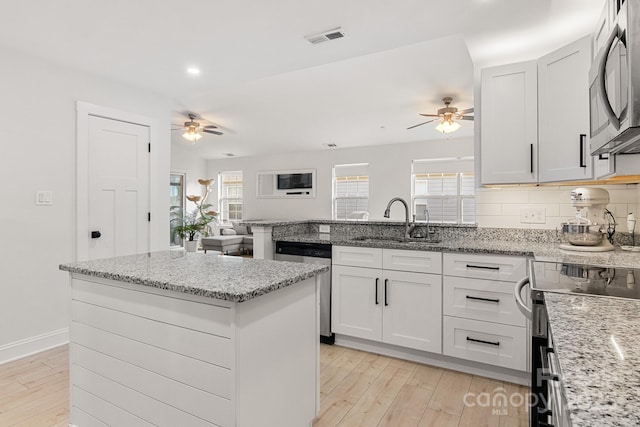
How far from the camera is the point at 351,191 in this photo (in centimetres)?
806

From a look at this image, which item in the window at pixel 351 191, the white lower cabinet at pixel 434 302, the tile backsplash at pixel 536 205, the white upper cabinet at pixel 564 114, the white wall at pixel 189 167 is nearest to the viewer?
the white upper cabinet at pixel 564 114

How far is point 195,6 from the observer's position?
228cm

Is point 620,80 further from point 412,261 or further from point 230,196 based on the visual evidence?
point 230,196

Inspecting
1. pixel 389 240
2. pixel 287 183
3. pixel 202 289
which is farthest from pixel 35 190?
pixel 287 183

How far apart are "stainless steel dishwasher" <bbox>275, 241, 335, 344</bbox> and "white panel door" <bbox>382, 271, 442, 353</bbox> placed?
1.62ft

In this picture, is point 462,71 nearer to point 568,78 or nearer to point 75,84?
point 568,78

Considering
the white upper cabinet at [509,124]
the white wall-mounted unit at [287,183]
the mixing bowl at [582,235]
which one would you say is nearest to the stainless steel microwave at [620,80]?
the mixing bowl at [582,235]

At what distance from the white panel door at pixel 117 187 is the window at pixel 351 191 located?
4.89m

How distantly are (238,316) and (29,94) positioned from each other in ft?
9.69

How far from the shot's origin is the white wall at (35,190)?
2.77 meters

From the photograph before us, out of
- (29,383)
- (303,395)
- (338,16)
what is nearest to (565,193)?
(338,16)

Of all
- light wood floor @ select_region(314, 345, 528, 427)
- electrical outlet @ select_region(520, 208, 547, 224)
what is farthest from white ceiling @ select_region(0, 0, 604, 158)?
light wood floor @ select_region(314, 345, 528, 427)

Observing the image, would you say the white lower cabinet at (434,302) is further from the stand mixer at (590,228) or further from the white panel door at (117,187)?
the white panel door at (117,187)

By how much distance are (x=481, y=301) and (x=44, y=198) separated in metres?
3.56
